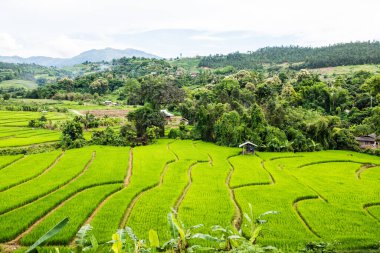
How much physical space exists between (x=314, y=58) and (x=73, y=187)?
125m

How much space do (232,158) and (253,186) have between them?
10.5 m

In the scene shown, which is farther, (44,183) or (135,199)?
(44,183)

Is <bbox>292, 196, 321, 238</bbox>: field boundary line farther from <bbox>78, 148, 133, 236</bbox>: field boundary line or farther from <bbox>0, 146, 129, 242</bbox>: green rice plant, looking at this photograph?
<bbox>0, 146, 129, 242</bbox>: green rice plant

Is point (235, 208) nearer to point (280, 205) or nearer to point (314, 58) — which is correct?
point (280, 205)

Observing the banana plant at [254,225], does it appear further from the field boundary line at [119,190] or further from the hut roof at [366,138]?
the hut roof at [366,138]

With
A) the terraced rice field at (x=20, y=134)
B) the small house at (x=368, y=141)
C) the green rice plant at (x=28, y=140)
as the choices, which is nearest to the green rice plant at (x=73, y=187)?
the green rice plant at (x=28, y=140)

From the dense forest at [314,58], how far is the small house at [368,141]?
83025mm

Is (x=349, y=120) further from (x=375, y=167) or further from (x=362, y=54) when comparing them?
(x=362, y=54)

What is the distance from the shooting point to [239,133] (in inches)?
1689

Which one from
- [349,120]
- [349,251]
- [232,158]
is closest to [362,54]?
[349,120]

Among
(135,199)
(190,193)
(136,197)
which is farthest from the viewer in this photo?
(190,193)

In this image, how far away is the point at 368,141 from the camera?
143 ft

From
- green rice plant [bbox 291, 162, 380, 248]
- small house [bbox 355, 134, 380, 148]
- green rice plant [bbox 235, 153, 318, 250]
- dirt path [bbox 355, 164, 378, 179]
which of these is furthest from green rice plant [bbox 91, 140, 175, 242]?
small house [bbox 355, 134, 380, 148]

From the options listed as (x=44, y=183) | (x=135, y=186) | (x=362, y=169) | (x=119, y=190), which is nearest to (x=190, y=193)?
(x=135, y=186)
